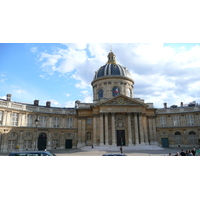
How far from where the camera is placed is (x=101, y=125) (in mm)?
37344

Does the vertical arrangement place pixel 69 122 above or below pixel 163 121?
below

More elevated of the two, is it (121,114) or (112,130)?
(121,114)

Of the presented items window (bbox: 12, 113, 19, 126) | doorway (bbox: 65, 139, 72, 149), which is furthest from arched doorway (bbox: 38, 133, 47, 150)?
window (bbox: 12, 113, 19, 126)

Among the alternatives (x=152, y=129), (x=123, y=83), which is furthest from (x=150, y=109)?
(x=123, y=83)

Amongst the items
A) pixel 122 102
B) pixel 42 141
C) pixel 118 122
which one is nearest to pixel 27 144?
pixel 42 141

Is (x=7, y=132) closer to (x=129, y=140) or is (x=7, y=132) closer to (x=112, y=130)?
(x=112, y=130)

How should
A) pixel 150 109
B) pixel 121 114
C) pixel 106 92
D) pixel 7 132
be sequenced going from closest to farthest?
pixel 7 132, pixel 121 114, pixel 150 109, pixel 106 92

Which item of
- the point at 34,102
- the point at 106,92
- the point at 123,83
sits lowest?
the point at 34,102

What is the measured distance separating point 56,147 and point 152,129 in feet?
80.3

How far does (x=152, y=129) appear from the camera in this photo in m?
40.9

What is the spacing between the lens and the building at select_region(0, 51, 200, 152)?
35.0m

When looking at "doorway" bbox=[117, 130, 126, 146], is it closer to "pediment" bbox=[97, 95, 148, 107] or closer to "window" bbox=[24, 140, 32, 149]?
"pediment" bbox=[97, 95, 148, 107]

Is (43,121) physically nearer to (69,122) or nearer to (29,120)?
(29,120)

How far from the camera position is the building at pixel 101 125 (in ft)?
115
